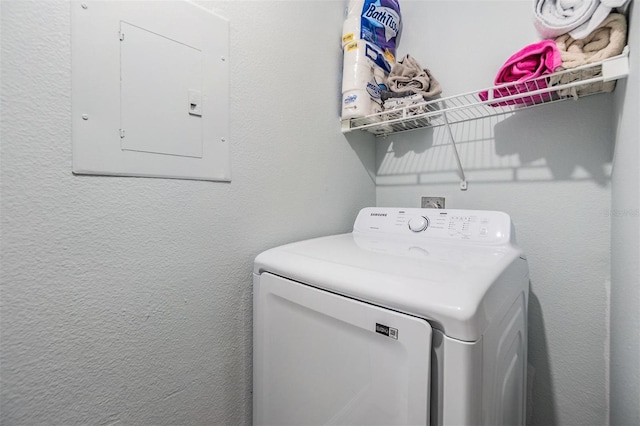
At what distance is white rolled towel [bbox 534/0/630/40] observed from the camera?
79 centimetres

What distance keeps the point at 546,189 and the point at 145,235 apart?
147 cm

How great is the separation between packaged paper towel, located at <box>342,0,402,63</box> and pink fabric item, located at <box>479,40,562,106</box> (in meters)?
0.62

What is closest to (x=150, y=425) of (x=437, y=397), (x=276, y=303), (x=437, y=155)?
(x=276, y=303)

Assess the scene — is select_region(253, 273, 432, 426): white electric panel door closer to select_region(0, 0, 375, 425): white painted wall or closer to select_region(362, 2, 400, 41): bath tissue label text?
select_region(0, 0, 375, 425): white painted wall

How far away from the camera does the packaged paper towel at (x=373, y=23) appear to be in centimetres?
131

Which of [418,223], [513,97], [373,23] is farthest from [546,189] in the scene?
[373,23]

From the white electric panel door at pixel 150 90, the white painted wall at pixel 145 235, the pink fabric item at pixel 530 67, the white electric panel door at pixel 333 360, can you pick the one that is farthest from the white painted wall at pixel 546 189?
the white electric panel door at pixel 150 90

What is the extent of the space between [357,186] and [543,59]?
896mm

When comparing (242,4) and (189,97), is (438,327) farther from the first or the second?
(242,4)

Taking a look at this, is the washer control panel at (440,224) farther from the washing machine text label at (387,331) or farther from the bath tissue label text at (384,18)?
the bath tissue label text at (384,18)

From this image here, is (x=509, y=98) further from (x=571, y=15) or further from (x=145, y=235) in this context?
(x=145, y=235)

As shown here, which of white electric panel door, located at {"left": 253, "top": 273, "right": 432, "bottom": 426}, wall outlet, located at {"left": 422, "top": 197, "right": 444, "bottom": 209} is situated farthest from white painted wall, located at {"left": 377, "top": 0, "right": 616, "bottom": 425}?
white electric panel door, located at {"left": 253, "top": 273, "right": 432, "bottom": 426}

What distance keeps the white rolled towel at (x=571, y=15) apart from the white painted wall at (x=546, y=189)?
29 centimetres

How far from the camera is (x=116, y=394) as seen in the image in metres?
0.78
